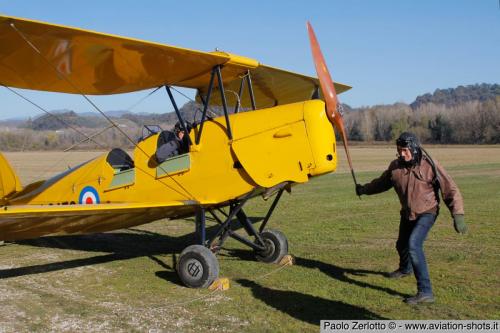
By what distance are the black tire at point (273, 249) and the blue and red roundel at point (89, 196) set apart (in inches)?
102

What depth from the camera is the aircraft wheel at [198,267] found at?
627 cm

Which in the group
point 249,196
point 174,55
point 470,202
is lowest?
point 470,202

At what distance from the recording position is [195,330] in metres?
4.81

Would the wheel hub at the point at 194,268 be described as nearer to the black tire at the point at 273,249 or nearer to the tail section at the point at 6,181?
the black tire at the point at 273,249

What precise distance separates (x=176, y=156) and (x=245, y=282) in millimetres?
1932

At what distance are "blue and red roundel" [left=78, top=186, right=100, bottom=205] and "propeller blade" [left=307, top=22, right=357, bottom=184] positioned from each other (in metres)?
3.76

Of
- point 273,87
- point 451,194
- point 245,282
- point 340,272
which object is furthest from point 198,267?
point 273,87

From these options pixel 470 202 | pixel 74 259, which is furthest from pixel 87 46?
pixel 470 202

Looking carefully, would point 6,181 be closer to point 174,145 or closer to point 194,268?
point 174,145

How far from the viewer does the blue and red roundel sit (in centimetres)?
775

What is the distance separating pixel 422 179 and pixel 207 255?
2.71 m

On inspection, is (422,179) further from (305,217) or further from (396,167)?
(305,217)

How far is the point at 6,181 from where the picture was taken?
29.3 feet

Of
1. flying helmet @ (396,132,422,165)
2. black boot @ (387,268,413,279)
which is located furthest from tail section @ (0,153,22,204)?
flying helmet @ (396,132,422,165)
